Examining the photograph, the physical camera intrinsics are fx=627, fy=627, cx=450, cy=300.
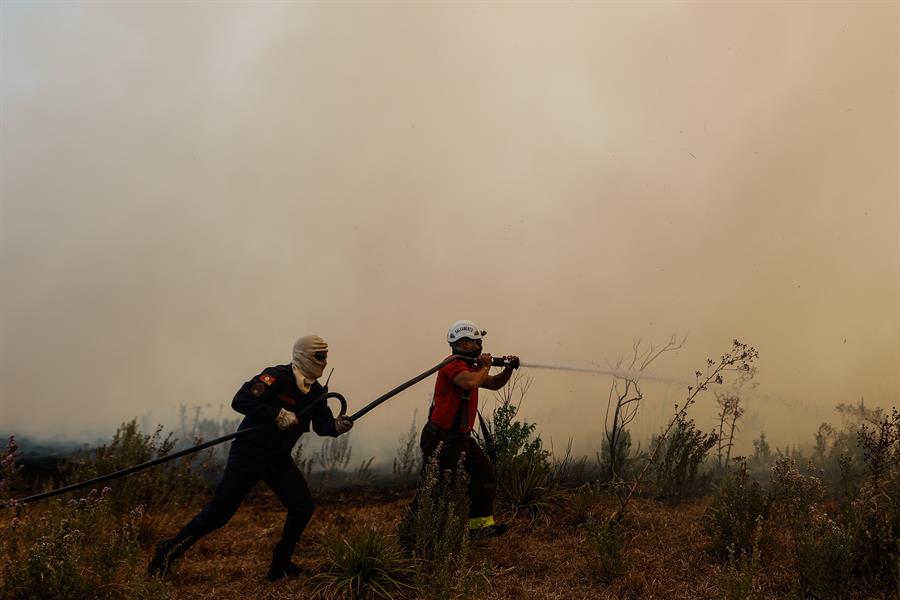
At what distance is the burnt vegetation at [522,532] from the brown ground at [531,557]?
2 centimetres

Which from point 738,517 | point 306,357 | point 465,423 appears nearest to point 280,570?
point 306,357

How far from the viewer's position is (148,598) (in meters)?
3.64

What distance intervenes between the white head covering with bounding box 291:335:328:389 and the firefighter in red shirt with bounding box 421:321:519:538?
1.05 meters

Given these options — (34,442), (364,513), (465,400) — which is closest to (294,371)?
(465,400)

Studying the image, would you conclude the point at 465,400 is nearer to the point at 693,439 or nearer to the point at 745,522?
the point at 745,522

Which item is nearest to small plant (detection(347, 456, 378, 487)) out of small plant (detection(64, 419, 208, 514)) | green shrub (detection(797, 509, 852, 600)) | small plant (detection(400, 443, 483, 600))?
small plant (detection(64, 419, 208, 514))

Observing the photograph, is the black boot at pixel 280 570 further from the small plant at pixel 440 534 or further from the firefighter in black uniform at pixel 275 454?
the small plant at pixel 440 534

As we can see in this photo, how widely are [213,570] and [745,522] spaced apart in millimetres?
4183

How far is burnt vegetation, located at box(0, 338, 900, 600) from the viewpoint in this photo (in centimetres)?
391

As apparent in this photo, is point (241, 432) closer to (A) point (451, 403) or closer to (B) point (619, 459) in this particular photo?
(A) point (451, 403)

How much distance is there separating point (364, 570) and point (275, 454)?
1058mm

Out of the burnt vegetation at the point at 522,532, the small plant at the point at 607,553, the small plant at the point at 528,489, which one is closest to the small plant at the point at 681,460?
the burnt vegetation at the point at 522,532

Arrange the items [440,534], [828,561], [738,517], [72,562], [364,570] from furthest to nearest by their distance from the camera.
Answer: [440,534] < [738,517] < [364,570] < [828,561] < [72,562]

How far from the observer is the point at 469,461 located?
209 inches
